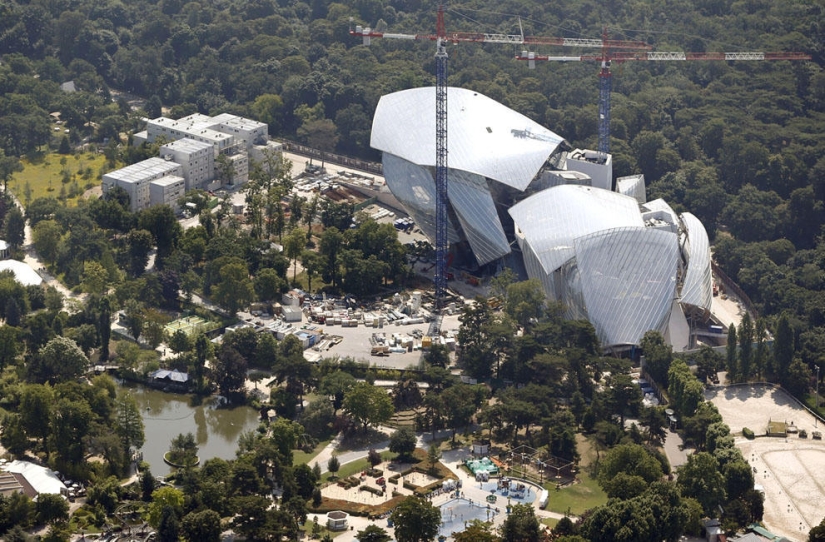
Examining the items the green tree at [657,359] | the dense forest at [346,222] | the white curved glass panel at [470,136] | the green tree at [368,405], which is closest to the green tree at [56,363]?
the dense forest at [346,222]

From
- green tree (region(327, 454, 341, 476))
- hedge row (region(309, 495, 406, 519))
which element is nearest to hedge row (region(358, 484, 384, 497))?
hedge row (region(309, 495, 406, 519))

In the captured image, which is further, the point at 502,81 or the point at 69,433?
the point at 502,81

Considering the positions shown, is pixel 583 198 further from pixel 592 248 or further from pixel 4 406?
A: pixel 4 406

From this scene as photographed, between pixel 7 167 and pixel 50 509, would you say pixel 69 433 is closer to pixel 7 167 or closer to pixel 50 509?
pixel 50 509

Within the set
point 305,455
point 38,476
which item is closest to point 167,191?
point 305,455

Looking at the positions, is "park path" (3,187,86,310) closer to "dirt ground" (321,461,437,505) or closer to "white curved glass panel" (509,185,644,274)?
"dirt ground" (321,461,437,505)

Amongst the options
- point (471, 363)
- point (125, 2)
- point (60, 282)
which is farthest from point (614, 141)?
point (125, 2)

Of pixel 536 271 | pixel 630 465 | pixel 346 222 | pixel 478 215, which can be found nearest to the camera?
pixel 630 465
